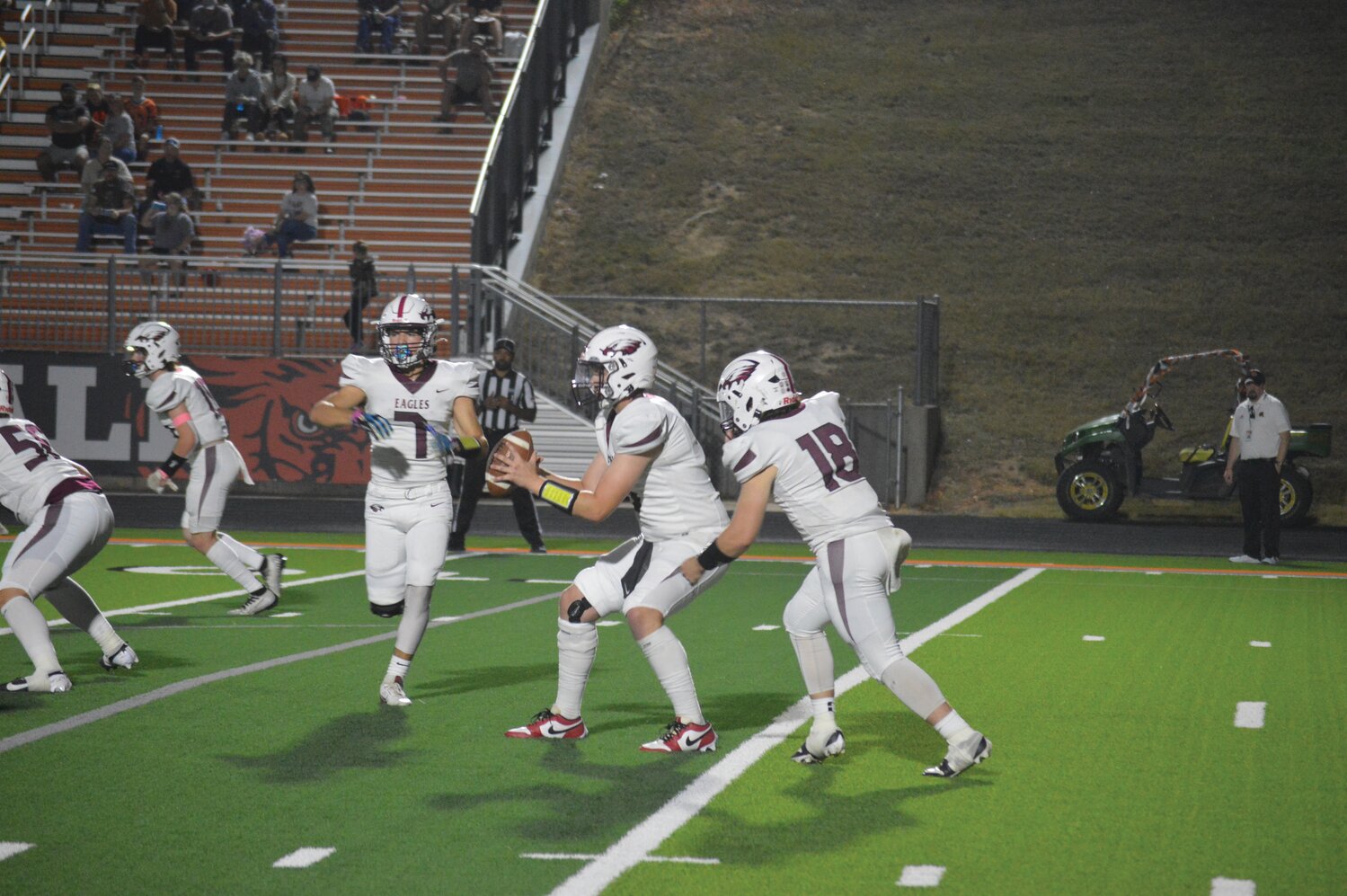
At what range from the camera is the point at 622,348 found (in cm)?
707

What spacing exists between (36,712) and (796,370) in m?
18.8

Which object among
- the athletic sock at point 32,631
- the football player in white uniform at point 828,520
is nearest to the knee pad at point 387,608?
the athletic sock at point 32,631

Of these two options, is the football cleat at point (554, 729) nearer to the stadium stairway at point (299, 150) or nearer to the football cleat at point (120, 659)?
the football cleat at point (120, 659)

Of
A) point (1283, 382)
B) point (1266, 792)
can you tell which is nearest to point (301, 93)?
point (1283, 382)

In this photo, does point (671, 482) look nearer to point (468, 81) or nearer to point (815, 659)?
point (815, 659)

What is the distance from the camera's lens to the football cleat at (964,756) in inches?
255

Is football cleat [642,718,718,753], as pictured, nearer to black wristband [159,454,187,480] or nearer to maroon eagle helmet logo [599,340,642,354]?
maroon eagle helmet logo [599,340,642,354]

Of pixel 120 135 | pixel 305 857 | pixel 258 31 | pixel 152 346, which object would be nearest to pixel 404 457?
pixel 305 857

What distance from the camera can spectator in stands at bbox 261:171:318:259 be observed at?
25000 millimetres

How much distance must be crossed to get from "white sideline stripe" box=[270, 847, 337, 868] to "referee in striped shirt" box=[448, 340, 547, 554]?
10508 mm

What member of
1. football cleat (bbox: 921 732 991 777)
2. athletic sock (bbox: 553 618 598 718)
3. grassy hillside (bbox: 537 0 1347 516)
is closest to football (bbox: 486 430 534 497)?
athletic sock (bbox: 553 618 598 718)

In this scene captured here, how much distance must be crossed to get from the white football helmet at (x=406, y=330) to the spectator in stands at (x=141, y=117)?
21014 mm

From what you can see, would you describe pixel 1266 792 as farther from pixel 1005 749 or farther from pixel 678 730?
pixel 678 730

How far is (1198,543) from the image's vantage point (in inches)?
738
